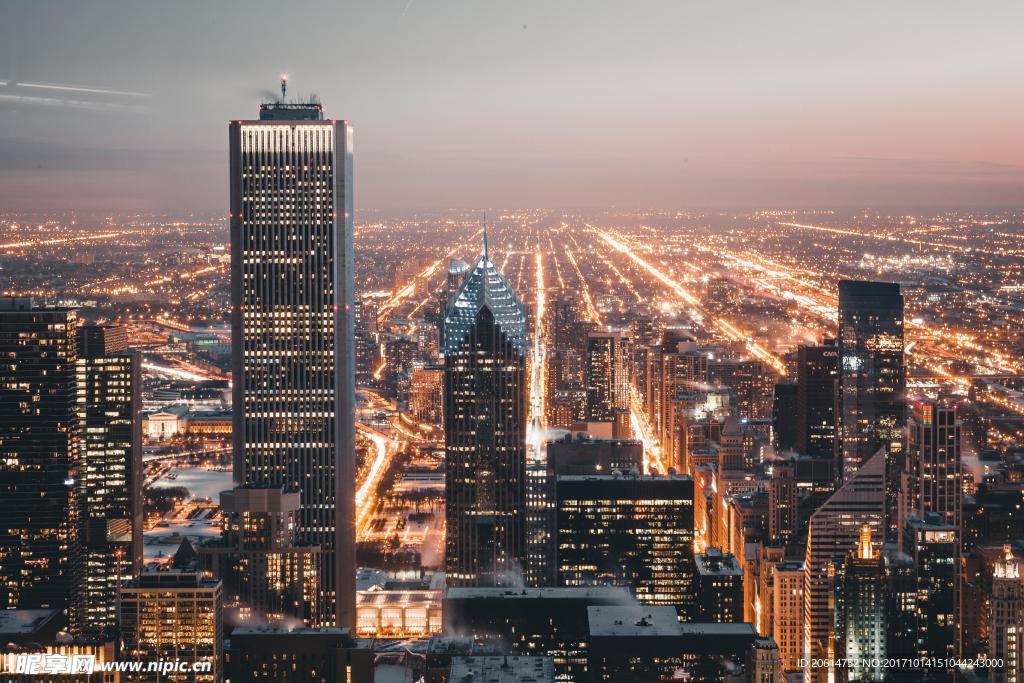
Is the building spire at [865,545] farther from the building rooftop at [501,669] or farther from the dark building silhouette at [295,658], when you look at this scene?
the dark building silhouette at [295,658]

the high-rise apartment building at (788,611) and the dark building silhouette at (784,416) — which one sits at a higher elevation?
the dark building silhouette at (784,416)

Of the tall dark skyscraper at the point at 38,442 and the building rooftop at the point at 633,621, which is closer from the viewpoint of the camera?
the building rooftop at the point at 633,621

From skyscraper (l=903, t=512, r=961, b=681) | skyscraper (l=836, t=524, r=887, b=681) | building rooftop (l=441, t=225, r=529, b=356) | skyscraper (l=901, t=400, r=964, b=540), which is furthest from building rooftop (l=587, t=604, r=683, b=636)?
building rooftop (l=441, t=225, r=529, b=356)

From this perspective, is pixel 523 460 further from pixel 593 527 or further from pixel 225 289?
pixel 225 289

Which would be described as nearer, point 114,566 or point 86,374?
point 114,566

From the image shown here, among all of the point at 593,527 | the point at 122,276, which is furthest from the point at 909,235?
the point at 122,276

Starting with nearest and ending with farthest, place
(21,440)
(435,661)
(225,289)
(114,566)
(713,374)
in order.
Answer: (435,661), (114,566), (21,440), (225,289), (713,374)

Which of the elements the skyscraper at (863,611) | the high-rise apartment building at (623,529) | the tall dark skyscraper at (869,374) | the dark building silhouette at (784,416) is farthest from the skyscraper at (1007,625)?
the dark building silhouette at (784,416)
